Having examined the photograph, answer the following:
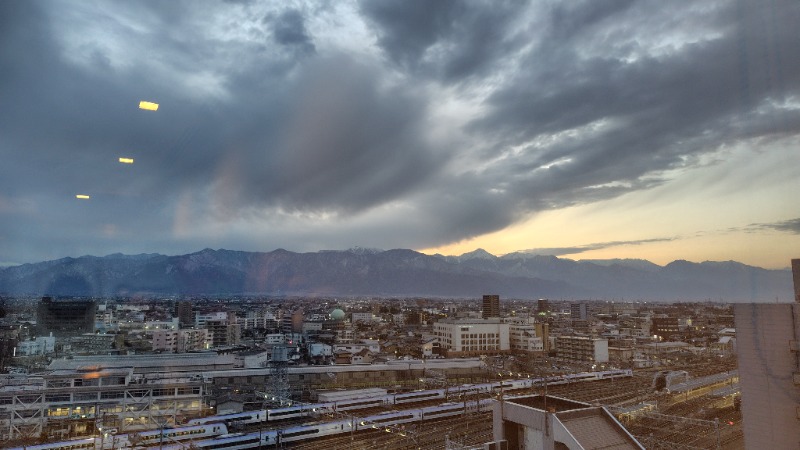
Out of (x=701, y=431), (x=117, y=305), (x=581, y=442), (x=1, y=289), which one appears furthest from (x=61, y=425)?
(x=117, y=305)

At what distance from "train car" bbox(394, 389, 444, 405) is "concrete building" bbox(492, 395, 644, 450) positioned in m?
11.7

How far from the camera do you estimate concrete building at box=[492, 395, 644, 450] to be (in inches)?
140

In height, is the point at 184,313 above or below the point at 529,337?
above

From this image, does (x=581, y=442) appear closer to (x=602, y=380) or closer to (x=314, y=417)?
(x=314, y=417)

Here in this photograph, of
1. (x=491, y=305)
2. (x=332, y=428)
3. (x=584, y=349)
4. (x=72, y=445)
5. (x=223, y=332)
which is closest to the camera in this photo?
(x=72, y=445)

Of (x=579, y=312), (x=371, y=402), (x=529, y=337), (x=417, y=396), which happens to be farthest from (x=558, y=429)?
(x=579, y=312)

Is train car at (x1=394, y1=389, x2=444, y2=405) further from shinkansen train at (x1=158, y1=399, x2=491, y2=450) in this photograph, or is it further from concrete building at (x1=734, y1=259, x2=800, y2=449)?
concrete building at (x1=734, y1=259, x2=800, y2=449)

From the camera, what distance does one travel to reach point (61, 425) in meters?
12.3

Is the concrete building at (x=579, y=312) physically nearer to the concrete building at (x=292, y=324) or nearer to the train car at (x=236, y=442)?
the concrete building at (x=292, y=324)

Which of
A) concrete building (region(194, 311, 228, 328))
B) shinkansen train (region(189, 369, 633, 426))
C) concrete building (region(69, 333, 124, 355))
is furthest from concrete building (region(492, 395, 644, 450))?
concrete building (region(194, 311, 228, 328))

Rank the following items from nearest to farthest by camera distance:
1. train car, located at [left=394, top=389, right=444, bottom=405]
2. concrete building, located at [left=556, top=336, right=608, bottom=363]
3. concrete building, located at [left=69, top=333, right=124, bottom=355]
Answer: train car, located at [left=394, top=389, right=444, bottom=405], concrete building, located at [left=69, top=333, right=124, bottom=355], concrete building, located at [left=556, top=336, right=608, bottom=363]

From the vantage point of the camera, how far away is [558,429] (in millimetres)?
3518

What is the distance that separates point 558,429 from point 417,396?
505 inches

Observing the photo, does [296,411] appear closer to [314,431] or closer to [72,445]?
[314,431]
